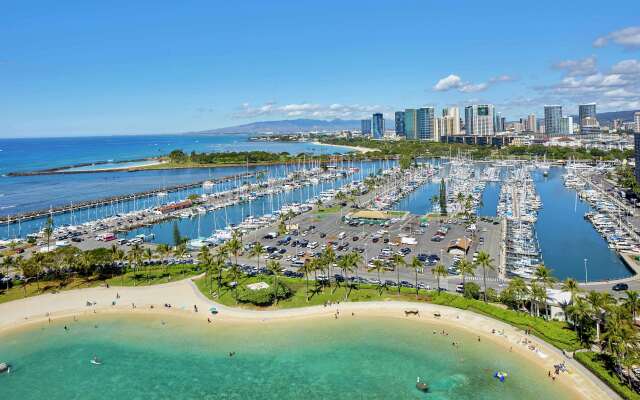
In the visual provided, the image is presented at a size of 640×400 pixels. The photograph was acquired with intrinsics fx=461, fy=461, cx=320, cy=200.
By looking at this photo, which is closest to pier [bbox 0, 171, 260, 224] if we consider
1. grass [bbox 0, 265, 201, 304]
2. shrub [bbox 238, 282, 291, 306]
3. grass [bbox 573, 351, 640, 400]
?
grass [bbox 0, 265, 201, 304]

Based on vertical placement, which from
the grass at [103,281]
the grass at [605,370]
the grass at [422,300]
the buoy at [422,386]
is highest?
the grass at [103,281]

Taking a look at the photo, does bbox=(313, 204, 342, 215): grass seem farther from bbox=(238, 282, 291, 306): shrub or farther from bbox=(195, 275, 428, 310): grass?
bbox=(238, 282, 291, 306): shrub

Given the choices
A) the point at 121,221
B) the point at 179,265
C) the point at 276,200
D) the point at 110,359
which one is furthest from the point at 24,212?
the point at 110,359

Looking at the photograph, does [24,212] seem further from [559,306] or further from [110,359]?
[559,306]

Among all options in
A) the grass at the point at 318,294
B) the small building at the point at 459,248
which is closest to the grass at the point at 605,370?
the grass at the point at 318,294

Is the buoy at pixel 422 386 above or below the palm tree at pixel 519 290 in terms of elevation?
below

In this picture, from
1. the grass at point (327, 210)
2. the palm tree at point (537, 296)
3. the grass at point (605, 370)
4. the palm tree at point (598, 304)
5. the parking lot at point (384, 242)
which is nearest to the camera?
the grass at point (605, 370)

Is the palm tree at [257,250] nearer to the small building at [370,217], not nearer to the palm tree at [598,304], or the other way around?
the small building at [370,217]
